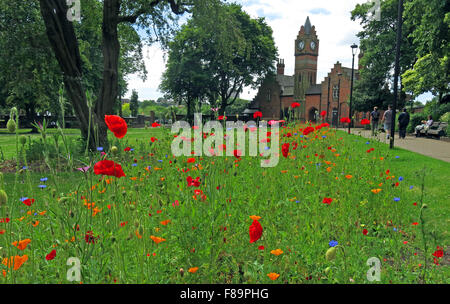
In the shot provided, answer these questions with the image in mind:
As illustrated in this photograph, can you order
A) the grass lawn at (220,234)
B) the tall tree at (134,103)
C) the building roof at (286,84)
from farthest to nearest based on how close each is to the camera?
the tall tree at (134,103) → the building roof at (286,84) → the grass lawn at (220,234)

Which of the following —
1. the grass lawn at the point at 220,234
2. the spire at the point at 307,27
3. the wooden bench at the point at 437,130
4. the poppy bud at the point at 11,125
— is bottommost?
the grass lawn at the point at 220,234

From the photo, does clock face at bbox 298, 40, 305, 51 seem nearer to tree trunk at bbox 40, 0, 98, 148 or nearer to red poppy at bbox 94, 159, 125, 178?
tree trunk at bbox 40, 0, 98, 148

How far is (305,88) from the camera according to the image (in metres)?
54.7

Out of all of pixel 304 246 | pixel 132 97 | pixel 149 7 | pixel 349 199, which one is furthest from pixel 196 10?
pixel 132 97

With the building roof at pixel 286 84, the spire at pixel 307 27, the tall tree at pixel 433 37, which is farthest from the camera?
the spire at pixel 307 27

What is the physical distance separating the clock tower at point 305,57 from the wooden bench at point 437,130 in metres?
38.4

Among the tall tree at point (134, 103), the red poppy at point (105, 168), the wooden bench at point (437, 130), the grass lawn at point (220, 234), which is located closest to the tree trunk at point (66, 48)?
the grass lawn at point (220, 234)

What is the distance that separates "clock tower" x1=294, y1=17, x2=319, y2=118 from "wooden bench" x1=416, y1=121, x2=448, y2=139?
38.4 meters

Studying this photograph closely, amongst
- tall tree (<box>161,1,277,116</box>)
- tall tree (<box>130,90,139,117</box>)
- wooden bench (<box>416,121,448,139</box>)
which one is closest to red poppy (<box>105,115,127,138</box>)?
wooden bench (<box>416,121,448,139</box>)

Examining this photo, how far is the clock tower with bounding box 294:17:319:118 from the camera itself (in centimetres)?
5553

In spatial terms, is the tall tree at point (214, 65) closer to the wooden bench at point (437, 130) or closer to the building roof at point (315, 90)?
the building roof at point (315, 90)

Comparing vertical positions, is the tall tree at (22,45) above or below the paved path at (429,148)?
above

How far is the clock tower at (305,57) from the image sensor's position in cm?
5553

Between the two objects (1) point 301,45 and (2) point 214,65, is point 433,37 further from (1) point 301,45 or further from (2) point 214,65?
(1) point 301,45
